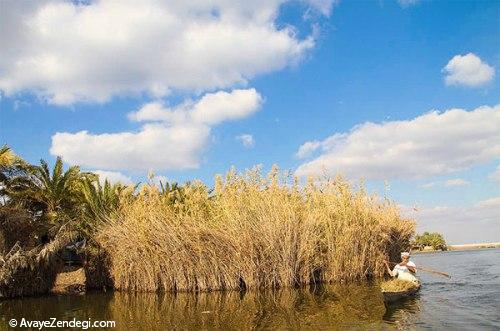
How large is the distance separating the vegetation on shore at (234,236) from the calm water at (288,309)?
4.29 feet

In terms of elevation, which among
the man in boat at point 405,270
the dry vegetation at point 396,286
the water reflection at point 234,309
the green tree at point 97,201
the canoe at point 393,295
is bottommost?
the water reflection at point 234,309

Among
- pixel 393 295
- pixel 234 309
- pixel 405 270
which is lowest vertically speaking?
pixel 234 309

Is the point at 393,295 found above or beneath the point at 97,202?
beneath

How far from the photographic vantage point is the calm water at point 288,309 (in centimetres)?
1595

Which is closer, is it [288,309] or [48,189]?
[288,309]

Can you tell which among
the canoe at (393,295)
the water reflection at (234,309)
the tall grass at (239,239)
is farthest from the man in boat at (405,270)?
the tall grass at (239,239)

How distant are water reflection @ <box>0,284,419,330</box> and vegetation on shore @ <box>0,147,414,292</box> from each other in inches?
46.8

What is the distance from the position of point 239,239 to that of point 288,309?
6420 mm

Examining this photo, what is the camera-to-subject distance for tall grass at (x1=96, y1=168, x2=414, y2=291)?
82.4ft

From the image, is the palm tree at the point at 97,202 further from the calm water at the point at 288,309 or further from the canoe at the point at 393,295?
the canoe at the point at 393,295

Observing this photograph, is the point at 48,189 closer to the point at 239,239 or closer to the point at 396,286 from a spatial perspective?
the point at 239,239

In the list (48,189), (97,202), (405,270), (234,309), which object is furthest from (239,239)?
(48,189)

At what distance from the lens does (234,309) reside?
19.6m

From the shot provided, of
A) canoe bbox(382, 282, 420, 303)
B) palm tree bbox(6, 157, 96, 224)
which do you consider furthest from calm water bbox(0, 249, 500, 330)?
palm tree bbox(6, 157, 96, 224)
